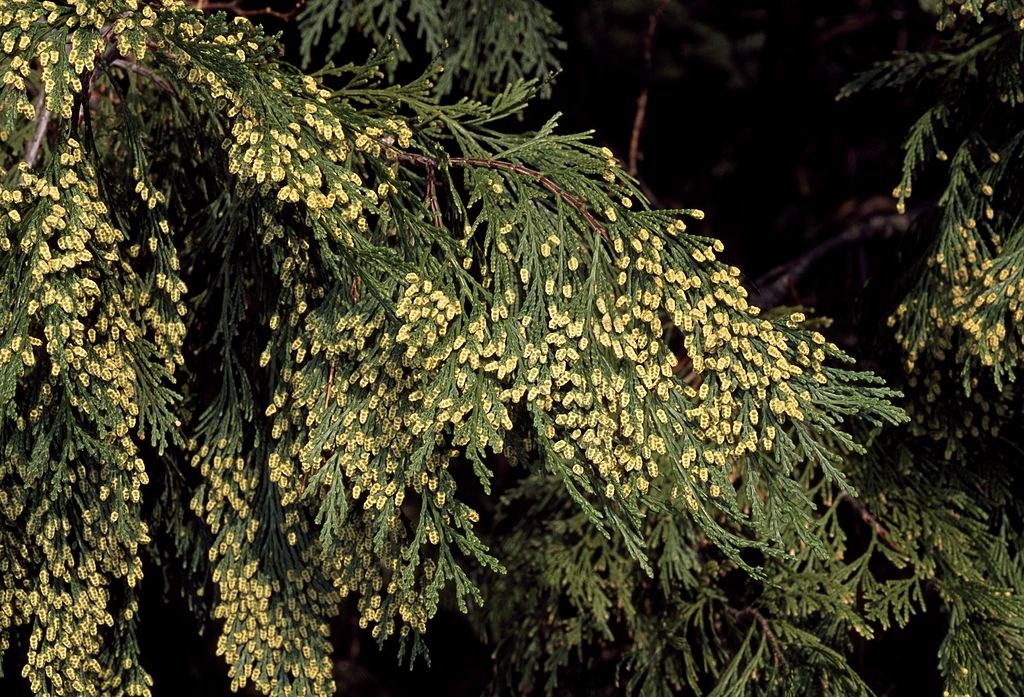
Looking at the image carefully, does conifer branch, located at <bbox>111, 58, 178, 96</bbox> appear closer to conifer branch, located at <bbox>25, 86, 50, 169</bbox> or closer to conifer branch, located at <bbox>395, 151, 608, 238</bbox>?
conifer branch, located at <bbox>25, 86, 50, 169</bbox>

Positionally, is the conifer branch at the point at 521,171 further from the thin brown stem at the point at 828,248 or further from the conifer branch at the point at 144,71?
the thin brown stem at the point at 828,248

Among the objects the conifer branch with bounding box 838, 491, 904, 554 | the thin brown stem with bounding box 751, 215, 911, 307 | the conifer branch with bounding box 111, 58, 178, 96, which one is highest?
the thin brown stem with bounding box 751, 215, 911, 307

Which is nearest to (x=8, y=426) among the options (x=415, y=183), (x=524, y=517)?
(x=415, y=183)

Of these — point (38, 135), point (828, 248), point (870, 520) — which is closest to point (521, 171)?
point (38, 135)

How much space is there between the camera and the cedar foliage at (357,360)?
225 cm

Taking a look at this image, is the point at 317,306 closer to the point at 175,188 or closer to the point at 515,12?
the point at 175,188

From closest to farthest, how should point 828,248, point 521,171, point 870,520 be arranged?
point 521,171
point 870,520
point 828,248

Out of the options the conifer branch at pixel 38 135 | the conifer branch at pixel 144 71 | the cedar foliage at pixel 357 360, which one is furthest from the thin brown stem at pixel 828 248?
the conifer branch at pixel 38 135

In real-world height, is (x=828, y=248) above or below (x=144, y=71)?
above

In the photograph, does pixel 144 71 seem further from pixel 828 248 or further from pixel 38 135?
pixel 828 248

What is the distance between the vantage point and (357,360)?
2.50m

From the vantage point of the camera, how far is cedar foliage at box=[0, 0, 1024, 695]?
225 cm

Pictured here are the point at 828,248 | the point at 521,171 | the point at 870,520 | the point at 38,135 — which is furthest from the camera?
the point at 828,248

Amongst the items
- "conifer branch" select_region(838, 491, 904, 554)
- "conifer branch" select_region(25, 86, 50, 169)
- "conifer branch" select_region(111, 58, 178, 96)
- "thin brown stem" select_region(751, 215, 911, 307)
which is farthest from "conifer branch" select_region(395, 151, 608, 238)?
"thin brown stem" select_region(751, 215, 911, 307)
